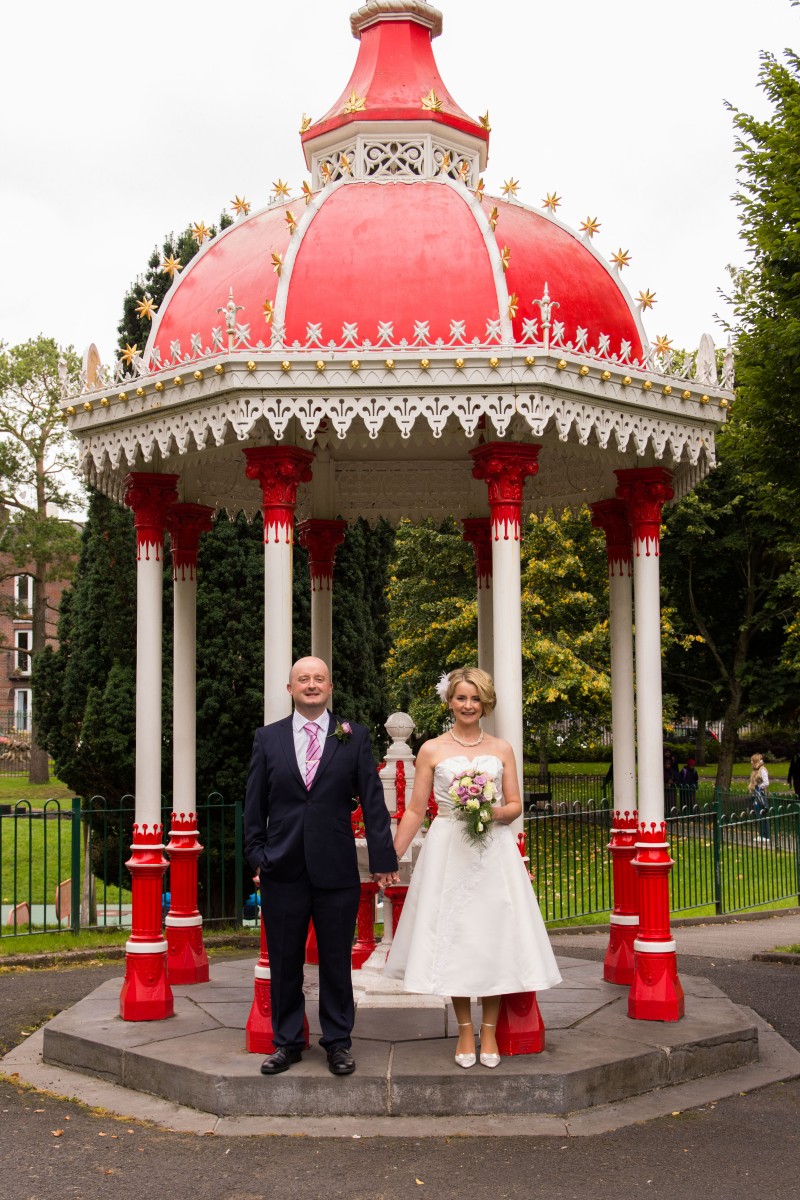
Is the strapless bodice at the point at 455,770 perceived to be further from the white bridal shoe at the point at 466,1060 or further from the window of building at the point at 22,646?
the window of building at the point at 22,646

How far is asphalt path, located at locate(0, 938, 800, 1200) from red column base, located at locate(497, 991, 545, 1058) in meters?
0.76

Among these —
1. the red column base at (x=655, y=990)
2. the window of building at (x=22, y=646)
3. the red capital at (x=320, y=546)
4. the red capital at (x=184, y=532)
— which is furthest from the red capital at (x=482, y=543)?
the window of building at (x=22, y=646)

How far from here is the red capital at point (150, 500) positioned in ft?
28.8

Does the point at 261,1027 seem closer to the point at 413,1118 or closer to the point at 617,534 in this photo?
the point at 413,1118

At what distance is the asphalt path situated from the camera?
217 inches

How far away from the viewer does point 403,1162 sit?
5840mm

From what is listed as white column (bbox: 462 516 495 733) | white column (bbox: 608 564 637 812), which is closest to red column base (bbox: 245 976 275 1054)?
white column (bbox: 608 564 637 812)

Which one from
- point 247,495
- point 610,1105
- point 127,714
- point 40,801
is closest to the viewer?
point 610,1105

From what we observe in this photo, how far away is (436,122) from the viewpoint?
8.93 m

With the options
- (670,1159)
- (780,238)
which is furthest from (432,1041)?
(780,238)

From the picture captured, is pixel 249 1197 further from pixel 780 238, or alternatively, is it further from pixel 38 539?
pixel 38 539

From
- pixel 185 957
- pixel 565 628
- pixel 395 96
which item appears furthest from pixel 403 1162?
pixel 565 628

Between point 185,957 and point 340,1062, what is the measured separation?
2935 mm

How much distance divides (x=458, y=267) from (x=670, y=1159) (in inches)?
209
